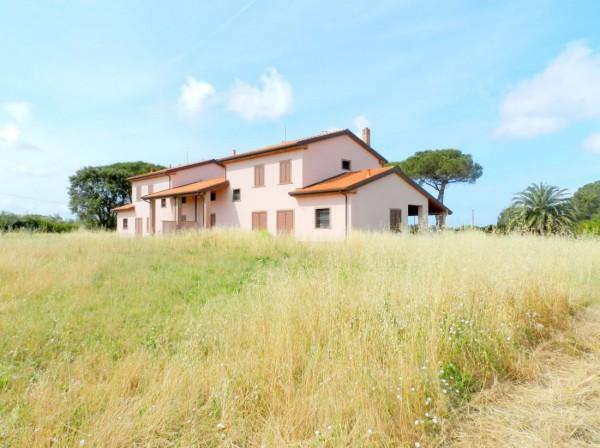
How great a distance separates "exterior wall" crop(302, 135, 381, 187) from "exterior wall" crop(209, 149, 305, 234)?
588mm

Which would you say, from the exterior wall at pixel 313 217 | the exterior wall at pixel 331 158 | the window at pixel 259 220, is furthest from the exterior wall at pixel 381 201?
the window at pixel 259 220

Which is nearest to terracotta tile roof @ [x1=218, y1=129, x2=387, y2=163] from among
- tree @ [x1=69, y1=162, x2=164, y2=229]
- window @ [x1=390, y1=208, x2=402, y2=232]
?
window @ [x1=390, y1=208, x2=402, y2=232]

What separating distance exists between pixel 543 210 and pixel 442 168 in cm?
1782

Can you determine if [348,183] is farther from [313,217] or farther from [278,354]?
[278,354]

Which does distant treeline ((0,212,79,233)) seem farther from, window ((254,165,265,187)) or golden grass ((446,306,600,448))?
golden grass ((446,306,600,448))

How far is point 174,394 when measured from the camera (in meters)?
2.71

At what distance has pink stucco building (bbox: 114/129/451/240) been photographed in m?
17.6

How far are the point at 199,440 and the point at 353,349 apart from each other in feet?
4.75

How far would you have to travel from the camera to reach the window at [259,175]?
A: 2153cm

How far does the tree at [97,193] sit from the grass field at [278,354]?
40.0 m

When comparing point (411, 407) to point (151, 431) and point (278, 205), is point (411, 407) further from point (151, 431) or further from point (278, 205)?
point (278, 205)

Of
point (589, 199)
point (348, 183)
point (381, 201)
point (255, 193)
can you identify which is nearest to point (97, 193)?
point (255, 193)

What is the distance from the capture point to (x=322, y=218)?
18.4m

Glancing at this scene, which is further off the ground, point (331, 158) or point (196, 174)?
point (196, 174)
